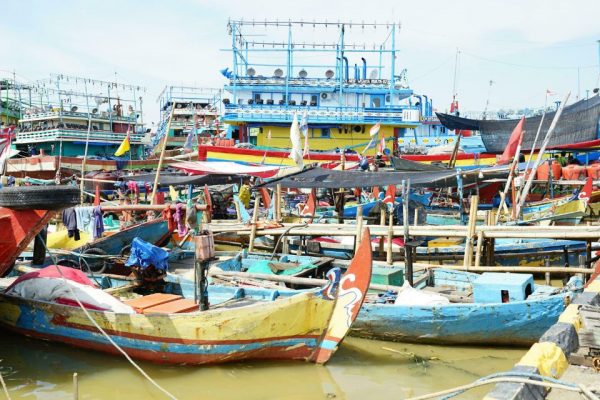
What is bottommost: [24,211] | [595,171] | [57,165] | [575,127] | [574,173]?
[57,165]

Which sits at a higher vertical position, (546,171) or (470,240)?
(546,171)

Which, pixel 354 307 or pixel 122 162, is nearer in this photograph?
pixel 354 307

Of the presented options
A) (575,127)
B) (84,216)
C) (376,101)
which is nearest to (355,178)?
(84,216)

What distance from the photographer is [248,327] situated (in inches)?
312

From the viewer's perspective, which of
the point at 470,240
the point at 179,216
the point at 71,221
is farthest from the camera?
the point at 71,221

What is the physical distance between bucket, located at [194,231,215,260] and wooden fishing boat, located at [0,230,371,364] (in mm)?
825

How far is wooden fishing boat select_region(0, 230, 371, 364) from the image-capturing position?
26.1 ft

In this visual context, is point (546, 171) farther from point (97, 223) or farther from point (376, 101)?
point (97, 223)

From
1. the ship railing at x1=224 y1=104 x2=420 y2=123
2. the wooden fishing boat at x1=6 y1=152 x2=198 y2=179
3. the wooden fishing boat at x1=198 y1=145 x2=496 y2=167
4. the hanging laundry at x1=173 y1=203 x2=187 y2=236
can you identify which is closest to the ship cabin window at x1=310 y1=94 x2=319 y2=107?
the ship railing at x1=224 y1=104 x2=420 y2=123

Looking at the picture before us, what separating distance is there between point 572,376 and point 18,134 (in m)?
42.7

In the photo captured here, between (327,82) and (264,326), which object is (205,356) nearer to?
(264,326)

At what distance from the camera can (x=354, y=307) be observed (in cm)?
807

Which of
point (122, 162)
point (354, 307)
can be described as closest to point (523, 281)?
point (354, 307)

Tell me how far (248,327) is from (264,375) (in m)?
0.87
